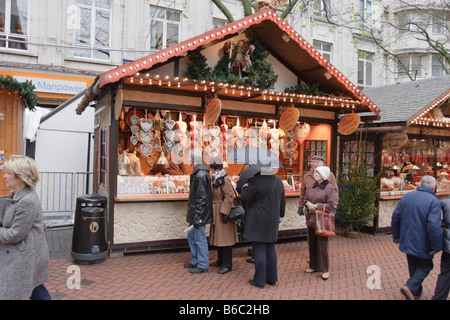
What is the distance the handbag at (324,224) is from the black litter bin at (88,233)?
137 inches

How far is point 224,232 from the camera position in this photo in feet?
18.5

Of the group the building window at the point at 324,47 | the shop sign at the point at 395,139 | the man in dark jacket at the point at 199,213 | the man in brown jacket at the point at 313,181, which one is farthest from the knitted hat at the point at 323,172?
the building window at the point at 324,47

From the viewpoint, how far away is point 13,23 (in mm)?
12492

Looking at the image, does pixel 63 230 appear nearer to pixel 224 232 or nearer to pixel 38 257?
pixel 224 232

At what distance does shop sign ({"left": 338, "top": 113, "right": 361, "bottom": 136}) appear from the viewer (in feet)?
26.4

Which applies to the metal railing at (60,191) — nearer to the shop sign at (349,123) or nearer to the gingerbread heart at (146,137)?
the gingerbread heart at (146,137)

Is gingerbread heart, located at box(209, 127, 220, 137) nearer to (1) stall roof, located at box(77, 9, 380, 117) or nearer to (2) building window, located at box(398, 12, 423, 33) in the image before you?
(1) stall roof, located at box(77, 9, 380, 117)

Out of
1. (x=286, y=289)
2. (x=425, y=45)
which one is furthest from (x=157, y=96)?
(x=425, y=45)

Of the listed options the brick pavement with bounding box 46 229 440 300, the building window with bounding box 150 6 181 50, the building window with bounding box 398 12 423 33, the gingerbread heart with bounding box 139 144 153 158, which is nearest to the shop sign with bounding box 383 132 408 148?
the brick pavement with bounding box 46 229 440 300

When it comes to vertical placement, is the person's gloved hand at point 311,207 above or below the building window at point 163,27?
below

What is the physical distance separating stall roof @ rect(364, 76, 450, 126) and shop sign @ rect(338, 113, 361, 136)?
132 centimetres

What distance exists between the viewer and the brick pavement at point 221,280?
4.82 m

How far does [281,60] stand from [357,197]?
3661 mm

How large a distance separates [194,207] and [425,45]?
955 inches
